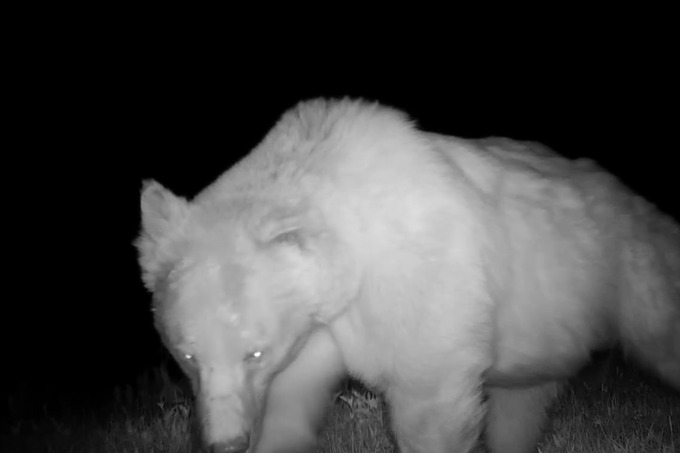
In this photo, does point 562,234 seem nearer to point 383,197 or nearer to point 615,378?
point 383,197

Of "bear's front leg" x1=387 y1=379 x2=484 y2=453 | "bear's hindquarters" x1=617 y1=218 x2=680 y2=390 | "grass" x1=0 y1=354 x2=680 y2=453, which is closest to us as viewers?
"bear's front leg" x1=387 y1=379 x2=484 y2=453

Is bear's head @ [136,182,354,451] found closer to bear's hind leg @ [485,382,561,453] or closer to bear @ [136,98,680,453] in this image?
bear @ [136,98,680,453]

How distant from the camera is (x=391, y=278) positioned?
132 inches

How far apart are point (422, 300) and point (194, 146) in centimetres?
1879

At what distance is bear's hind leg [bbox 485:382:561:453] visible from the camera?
450 cm

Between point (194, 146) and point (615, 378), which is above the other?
point (615, 378)

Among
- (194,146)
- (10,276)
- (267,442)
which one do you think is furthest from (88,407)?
(194,146)

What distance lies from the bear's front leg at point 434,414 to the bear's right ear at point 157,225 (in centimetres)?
102

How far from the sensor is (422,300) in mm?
3318

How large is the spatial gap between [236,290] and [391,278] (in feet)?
1.95

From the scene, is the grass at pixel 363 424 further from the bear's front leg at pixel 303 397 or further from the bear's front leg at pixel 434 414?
the bear's front leg at pixel 434 414

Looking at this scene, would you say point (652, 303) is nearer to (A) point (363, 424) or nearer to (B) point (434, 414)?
(B) point (434, 414)

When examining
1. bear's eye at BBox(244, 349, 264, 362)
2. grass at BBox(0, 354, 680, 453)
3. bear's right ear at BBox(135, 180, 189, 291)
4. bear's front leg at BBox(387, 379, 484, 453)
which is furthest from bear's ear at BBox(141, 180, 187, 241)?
grass at BBox(0, 354, 680, 453)

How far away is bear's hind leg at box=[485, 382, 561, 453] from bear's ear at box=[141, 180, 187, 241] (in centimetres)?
194
